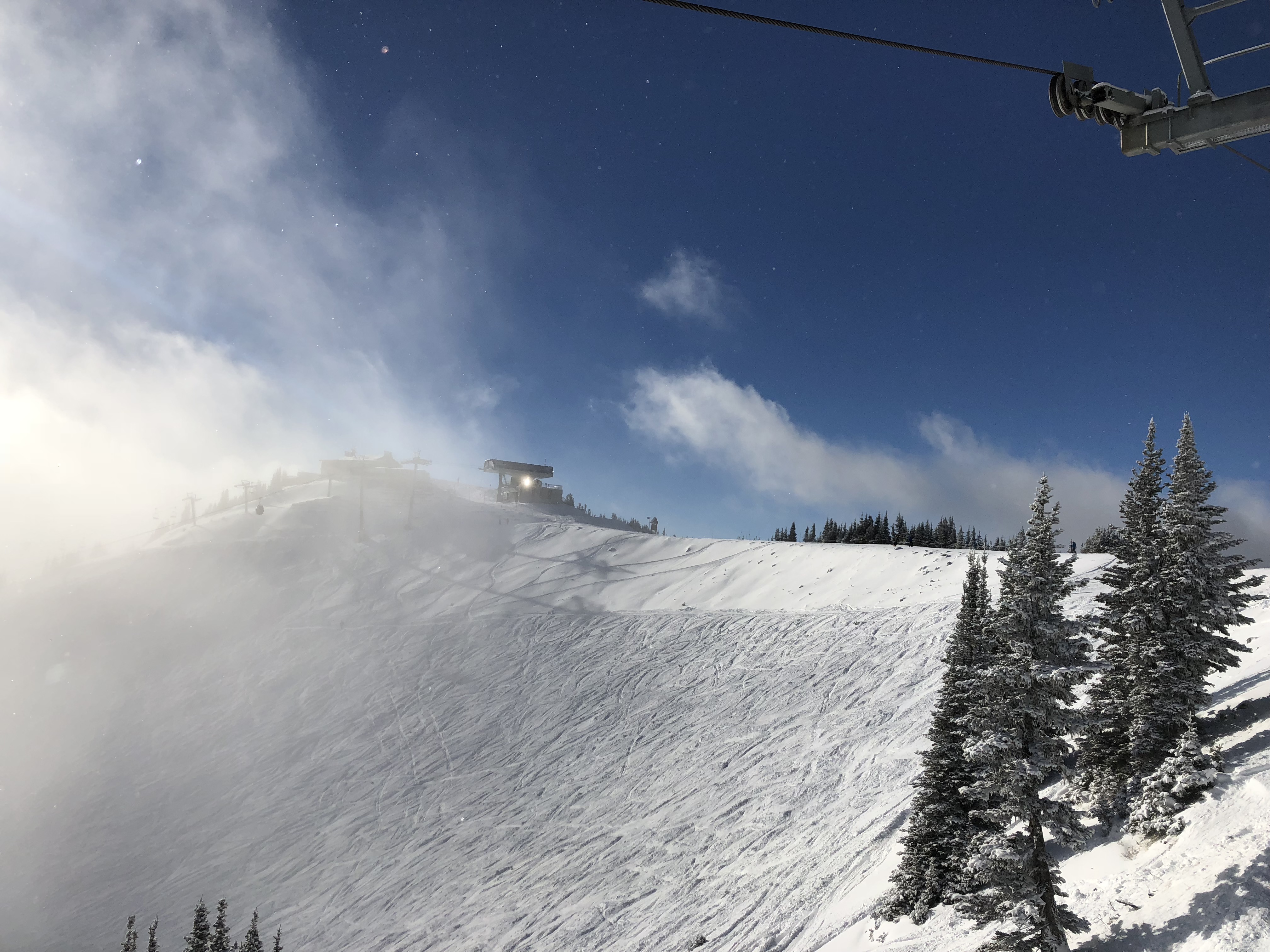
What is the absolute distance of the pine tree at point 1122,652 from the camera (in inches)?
727

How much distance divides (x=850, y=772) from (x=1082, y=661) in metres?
17.3

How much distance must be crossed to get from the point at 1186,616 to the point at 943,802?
28.1 feet

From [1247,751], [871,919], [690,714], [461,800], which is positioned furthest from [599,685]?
[1247,751]

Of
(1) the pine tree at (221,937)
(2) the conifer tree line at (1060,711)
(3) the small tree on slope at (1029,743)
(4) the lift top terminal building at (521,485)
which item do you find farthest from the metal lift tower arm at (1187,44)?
(4) the lift top terminal building at (521,485)

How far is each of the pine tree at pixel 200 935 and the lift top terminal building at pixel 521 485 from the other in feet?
218

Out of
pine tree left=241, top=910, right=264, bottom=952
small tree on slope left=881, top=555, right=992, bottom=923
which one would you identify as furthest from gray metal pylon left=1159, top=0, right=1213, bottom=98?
pine tree left=241, top=910, right=264, bottom=952

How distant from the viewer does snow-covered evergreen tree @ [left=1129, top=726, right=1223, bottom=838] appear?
604 inches

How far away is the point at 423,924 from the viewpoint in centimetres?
2553

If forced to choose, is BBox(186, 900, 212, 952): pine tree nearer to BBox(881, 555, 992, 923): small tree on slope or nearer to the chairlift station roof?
BBox(881, 555, 992, 923): small tree on slope

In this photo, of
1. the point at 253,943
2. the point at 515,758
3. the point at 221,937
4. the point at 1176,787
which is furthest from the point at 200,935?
the point at 1176,787

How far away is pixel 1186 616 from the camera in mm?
18031

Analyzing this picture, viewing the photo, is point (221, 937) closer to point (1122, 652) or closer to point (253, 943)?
point (253, 943)

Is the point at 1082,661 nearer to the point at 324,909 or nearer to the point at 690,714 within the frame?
the point at 690,714

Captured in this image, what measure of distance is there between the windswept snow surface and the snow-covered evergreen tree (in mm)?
419
